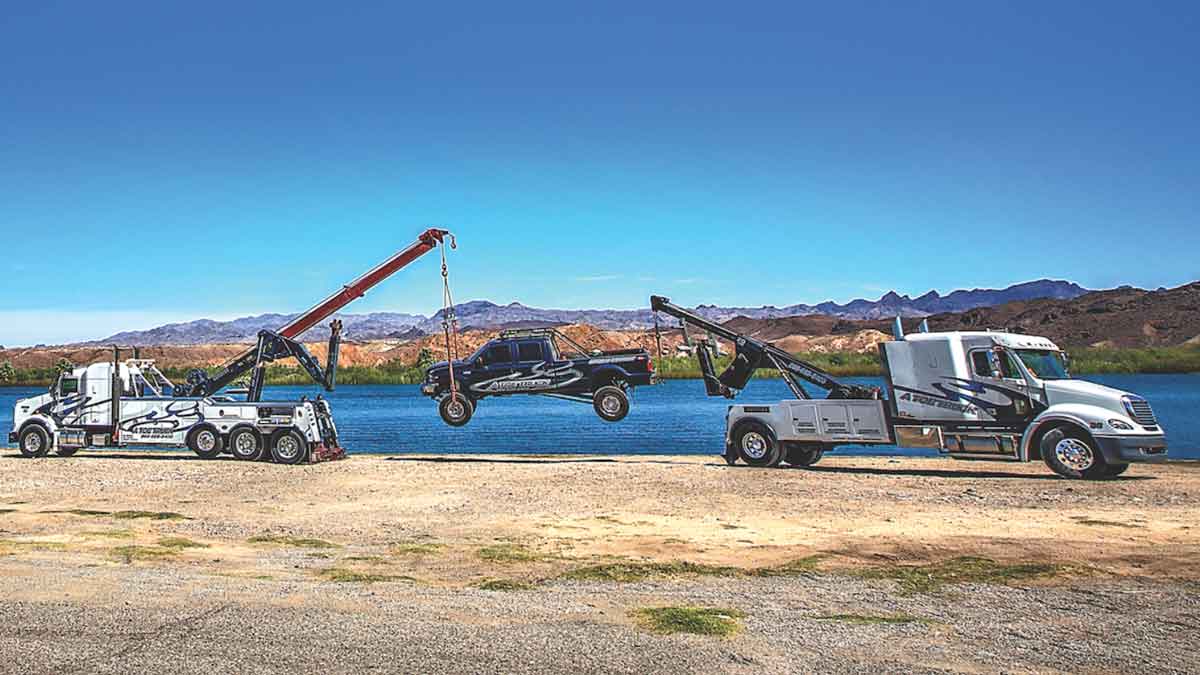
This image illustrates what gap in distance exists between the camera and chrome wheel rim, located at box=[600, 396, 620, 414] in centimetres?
2331

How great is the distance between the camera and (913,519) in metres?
16.4

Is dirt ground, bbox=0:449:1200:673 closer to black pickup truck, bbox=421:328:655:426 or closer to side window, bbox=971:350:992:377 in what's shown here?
black pickup truck, bbox=421:328:655:426

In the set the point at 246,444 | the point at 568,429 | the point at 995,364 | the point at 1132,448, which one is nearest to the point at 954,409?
the point at 995,364

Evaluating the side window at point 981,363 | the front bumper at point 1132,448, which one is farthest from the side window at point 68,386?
the front bumper at point 1132,448

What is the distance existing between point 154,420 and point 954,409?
22.5 meters

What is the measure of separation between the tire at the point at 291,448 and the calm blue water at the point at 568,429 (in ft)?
32.0

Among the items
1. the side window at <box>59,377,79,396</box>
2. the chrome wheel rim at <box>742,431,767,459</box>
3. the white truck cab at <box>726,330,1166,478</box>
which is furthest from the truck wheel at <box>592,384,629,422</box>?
the side window at <box>59,377,79,396</box>

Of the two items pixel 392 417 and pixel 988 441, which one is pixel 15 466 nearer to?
pixel 988 441

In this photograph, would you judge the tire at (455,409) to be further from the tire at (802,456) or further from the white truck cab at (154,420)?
the tire at (802,456)

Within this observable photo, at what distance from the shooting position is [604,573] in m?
11.7

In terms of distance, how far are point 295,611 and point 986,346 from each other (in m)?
17.1

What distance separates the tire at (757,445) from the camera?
24.4 m

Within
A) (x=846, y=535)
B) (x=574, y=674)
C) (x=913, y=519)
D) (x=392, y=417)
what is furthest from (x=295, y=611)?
(x=392, y=417)

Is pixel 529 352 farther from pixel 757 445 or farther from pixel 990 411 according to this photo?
pixel 990 411
